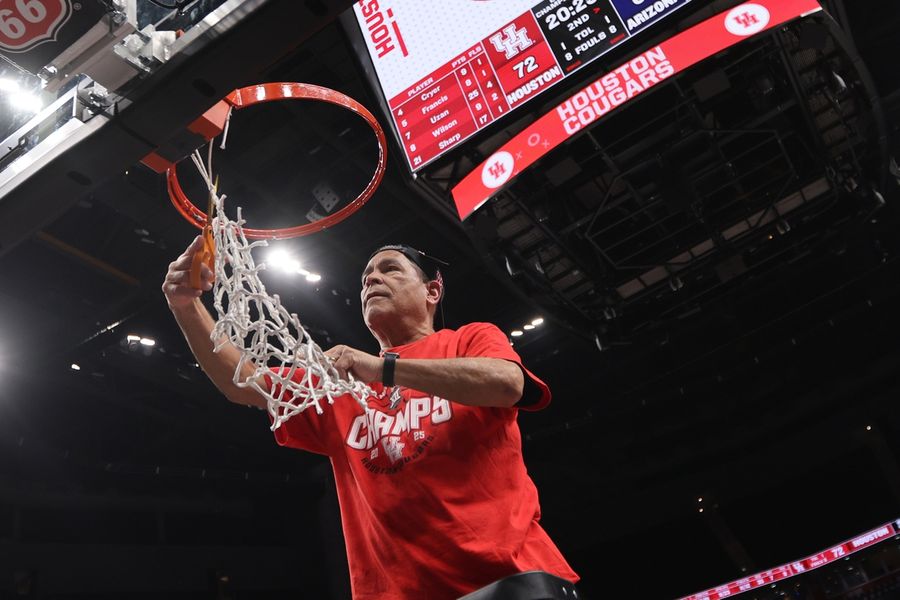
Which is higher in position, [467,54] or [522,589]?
[467,54]

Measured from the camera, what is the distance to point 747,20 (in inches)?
166

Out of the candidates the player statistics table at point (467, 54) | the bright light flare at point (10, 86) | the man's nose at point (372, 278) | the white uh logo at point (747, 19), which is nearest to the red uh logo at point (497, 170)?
the player statistics table at point (467, 54)

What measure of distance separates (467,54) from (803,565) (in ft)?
31.5

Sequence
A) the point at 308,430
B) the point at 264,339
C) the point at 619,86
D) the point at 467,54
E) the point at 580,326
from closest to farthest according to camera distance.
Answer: the point at 264,339 → the point at 308,430 → the point at 467,54 → the point at 619,86 → the point at 580,326

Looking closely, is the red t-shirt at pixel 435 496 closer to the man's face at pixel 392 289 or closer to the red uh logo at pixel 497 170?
the man's face at pixel 392 289

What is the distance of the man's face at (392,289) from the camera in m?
2.21

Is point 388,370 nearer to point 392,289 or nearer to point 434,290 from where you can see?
point 392,289

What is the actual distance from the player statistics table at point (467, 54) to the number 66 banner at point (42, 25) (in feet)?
9.26

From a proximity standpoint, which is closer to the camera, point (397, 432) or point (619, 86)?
point (397, 432)

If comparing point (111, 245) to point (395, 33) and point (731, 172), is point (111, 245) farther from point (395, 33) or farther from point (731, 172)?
point (731, 172)

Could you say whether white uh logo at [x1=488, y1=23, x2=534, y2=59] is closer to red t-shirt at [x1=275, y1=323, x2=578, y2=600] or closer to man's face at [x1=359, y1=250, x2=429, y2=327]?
man's face at [x1=359, y1=250, x2=429, y2=327]

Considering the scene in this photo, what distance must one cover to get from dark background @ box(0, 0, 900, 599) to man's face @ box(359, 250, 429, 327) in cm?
71

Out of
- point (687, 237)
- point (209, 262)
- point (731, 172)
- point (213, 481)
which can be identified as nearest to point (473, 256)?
point (687, 237)

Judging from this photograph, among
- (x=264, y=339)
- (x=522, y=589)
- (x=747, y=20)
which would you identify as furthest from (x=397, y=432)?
(x=747, y=20)
